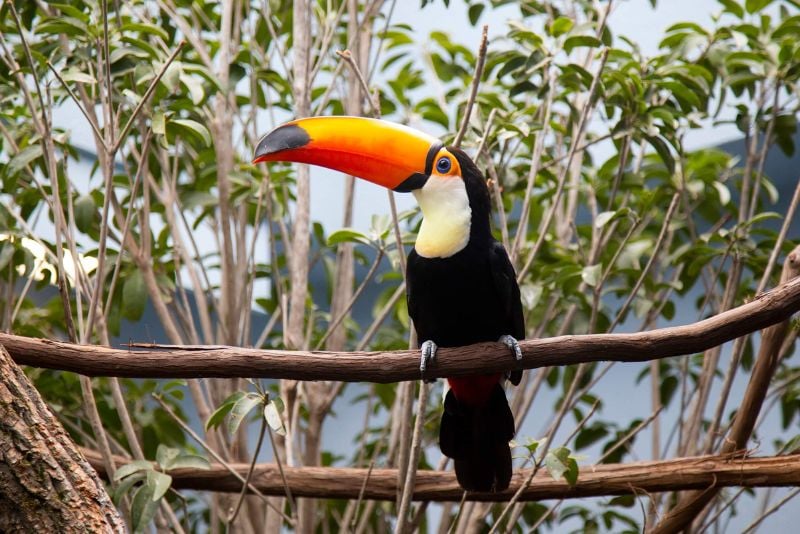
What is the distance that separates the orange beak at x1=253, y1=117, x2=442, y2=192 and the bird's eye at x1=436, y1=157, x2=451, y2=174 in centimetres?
2

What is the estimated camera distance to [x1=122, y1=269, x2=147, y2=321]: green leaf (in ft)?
10.9

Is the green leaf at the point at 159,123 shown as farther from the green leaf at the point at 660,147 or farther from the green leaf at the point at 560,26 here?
the green leaf at the point at 660,147

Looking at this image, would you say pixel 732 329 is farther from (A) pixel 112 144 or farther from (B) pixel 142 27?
(B) pixel 142 27

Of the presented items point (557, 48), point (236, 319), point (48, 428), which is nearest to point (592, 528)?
point (236, 319)

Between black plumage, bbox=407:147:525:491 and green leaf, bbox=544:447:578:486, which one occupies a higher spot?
black plumage, bbox=407:147:525:491

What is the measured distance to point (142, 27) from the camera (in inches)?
118

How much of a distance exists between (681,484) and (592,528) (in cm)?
122

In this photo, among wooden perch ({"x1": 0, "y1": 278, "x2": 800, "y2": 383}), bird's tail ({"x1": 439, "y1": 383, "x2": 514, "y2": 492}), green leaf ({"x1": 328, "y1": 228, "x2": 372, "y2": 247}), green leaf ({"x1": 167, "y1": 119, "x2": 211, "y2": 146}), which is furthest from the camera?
green leaf ({"x1": 328, "y1": 228, "x2": 372, "y2": 247})

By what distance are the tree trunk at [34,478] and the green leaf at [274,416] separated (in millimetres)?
592

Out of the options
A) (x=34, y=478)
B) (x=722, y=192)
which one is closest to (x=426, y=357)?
(x=34, y=478)

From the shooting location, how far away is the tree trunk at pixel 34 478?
183cm

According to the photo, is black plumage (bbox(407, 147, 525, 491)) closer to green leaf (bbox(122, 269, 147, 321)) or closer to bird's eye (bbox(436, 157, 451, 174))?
bird's eye (bbox(436, 157, 451, 174))

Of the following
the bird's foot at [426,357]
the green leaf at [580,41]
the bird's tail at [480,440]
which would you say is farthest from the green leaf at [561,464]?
the green leaf at [580,41]

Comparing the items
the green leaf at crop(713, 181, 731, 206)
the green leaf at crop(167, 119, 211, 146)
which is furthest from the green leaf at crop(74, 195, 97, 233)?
the green leaf at crop(713, 181, 731, 206)
